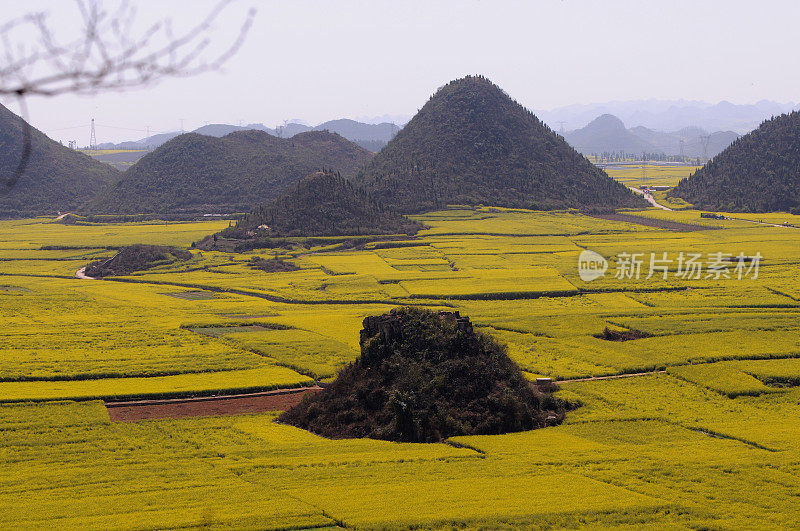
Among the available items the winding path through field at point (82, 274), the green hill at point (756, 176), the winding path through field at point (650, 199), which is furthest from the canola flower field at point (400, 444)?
the winding path through field at point (650, 199)

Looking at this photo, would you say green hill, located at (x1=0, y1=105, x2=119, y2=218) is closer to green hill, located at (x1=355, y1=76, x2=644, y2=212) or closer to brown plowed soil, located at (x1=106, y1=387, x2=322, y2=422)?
green hill, located at (x1=355, y1=76, x2=644, y2=212)

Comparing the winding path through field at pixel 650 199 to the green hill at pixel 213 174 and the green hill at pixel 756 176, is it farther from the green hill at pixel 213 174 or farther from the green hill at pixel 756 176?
the green hill at pixel 213 174

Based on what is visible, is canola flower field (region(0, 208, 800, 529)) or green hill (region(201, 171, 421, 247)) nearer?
canola flower field (region(0, 208, 800, 529))

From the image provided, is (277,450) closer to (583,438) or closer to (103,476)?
(103,476)

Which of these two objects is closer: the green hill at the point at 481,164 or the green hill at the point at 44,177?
the green hill at the point at 481,164

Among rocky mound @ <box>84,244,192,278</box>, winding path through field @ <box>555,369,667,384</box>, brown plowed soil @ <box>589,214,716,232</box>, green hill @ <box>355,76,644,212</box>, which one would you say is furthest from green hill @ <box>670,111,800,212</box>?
winding path through field @ <box>555,369,667,384</box>
